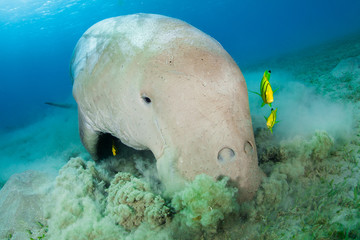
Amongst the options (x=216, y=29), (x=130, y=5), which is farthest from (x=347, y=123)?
(x=216, y=29)

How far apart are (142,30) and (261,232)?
275 centimetres

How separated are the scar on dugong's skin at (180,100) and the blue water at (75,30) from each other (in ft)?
79.3

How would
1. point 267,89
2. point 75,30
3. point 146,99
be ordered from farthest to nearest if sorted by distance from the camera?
1. point 75,30
2. point 267,89
3. point 146,99

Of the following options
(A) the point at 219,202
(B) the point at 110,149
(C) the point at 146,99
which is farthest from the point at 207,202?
(B) the point at 110,149

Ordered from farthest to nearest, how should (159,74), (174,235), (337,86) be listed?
(337,86) < (159,74) < (174,235)

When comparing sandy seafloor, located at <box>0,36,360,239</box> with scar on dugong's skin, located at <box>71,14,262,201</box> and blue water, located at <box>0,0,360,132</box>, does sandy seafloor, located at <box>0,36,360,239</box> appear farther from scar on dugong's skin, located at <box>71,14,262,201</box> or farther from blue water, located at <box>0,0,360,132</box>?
blue water, located at <box>0,0,360,132</box>

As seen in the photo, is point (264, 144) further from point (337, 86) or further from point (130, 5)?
point (130, 5)

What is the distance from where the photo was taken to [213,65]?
92.7 inches

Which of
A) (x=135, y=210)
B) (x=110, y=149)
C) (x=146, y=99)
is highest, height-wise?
(x=146, y=99)

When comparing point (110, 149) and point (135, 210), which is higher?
point (135, 210)

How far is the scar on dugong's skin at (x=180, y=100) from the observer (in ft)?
7.02

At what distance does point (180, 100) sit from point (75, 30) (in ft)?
213

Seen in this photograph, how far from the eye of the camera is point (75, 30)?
5678 cm

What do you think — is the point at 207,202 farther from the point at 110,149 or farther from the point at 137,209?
the point at 110,149
